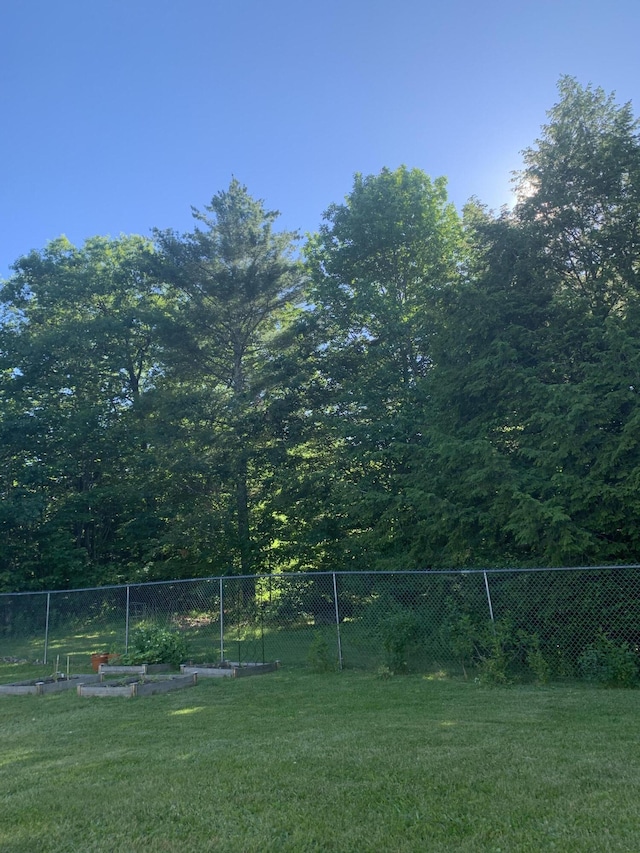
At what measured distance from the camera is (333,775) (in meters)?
4.37

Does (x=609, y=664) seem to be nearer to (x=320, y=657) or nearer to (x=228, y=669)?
(x=320, y=657)

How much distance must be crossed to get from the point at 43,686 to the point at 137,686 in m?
1.85

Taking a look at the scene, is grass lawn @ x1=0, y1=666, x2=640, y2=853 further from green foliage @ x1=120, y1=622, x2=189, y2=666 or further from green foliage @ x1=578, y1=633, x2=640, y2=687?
green foliage @ x1=120, y1=622, x2=189, y2=666

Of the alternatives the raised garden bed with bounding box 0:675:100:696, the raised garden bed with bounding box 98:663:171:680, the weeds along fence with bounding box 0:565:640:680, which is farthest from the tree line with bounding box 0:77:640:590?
the raised garden bed with bounding box 0:675:100:696

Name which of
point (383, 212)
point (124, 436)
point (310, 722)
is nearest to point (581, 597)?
point (310, 722)

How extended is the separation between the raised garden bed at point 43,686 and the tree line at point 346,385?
670 centimetres

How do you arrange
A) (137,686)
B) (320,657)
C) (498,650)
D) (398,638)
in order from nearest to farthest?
1. (498,650)
2. (137,686)
3. (398,638)
4. (320,657)

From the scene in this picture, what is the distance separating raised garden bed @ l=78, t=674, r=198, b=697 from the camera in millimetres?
8336

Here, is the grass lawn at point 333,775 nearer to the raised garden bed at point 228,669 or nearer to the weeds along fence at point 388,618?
the weeds along fence at point 388,618

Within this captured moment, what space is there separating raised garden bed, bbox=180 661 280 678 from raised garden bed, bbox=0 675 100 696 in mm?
1602

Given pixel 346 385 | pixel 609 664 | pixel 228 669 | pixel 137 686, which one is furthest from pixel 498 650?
pixel 346 385

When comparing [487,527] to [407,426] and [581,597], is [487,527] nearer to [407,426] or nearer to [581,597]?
[581,597]

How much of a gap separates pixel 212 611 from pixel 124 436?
12702mm

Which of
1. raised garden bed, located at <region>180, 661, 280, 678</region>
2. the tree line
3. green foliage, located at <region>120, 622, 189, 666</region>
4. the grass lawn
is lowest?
the grass lawn
